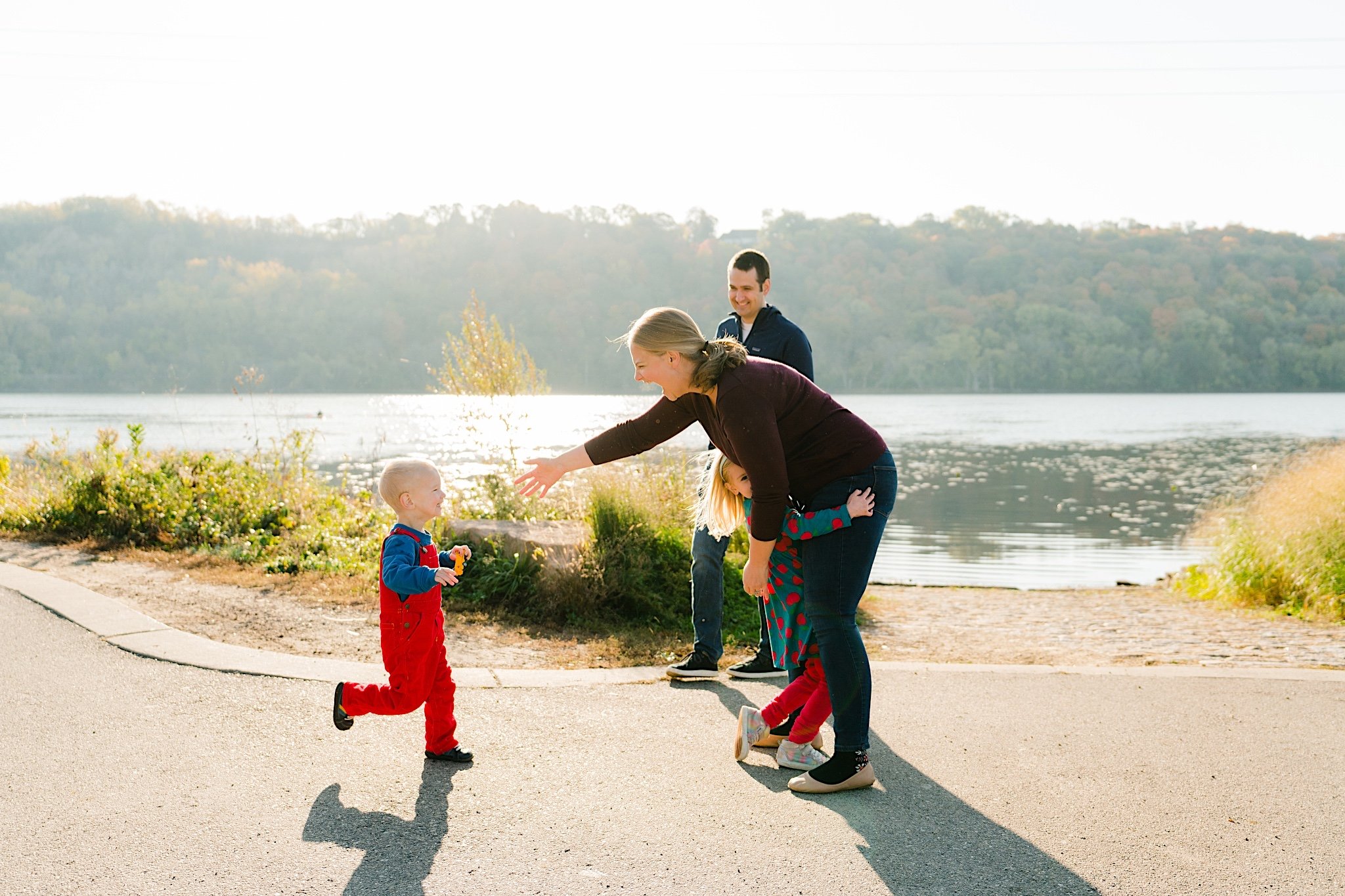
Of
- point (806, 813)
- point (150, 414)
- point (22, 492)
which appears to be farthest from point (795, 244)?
point (806, 813)

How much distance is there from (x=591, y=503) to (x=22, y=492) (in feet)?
22.2

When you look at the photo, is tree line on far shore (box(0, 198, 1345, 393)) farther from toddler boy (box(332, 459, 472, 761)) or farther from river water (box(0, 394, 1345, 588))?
toddler boy (box(332, 459, 472, 761))

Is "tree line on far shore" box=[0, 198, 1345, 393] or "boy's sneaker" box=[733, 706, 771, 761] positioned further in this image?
"tree line on far shore" box=[0, 198, 1345, 393]

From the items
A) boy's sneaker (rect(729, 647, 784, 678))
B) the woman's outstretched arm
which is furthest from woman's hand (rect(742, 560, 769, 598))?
boy's sneaker (rect(729, 647, 784, 678))

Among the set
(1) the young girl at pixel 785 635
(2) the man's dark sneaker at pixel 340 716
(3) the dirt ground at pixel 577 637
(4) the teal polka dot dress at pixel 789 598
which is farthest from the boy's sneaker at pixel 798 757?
(3) the dirt ground at pixel 577 637

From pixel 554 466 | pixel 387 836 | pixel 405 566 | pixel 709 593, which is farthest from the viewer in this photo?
pixel 709 593

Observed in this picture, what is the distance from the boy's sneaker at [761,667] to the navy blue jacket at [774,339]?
4.92 feet

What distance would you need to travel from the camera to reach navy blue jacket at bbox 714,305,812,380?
524cm

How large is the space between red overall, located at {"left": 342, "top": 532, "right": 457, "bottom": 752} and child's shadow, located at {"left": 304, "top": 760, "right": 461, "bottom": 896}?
297 millimetres

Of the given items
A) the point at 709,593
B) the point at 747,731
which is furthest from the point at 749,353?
the point at 747,731

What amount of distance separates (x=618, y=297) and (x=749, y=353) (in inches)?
3201

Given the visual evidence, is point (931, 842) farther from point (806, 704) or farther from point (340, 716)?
point (340, 716)

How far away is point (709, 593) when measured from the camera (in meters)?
5.30

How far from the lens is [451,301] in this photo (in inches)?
3408
